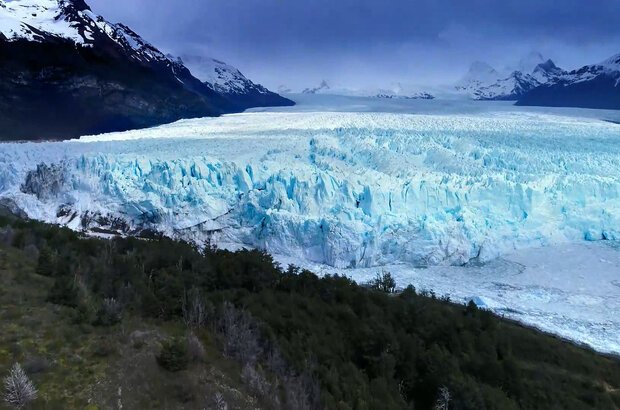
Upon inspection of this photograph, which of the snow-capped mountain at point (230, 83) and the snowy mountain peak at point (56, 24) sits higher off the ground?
the snowy mountain peak at point (56, 24)

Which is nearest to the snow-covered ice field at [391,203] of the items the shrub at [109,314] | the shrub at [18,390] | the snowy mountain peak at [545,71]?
the shrub at [109,314]

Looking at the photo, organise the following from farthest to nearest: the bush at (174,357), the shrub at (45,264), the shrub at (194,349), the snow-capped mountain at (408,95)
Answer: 1. the snow-capped mountain at (408,95)
2. the shrub at (45,264)
3. the shrub at (194,349)
4. the bush at (174,357)

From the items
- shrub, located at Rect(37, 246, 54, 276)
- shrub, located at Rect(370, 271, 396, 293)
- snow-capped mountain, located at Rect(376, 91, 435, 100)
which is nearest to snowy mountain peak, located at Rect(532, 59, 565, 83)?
snow-capped mountain, located at Rect(376, 91, 435, 100)

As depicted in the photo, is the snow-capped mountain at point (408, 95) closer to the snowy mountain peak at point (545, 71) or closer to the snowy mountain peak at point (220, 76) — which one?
the snowy mountain peak at point (220, 76)

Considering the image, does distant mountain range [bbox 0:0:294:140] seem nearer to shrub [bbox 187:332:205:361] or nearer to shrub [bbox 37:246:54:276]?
shrub [bbox 37:246:54:276]

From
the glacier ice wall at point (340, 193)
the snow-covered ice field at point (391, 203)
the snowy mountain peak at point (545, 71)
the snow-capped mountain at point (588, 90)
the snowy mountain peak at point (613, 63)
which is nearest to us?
the snow-covered ice field at point (391, 203)

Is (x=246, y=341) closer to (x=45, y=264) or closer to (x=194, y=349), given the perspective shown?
(x=194, y=349)

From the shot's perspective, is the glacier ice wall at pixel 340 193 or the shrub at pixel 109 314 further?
the glacier ice wall at pixel 340 193
